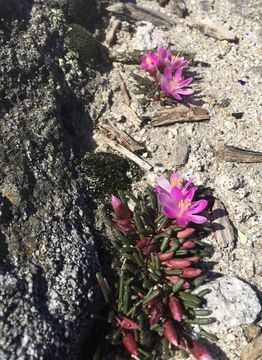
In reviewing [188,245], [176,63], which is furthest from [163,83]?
[188,245]

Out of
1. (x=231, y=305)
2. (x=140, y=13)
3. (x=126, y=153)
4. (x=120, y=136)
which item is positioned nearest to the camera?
(x=231, y=305)

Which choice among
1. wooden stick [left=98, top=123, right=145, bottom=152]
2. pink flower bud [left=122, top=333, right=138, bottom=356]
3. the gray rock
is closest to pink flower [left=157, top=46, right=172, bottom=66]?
wooden stick [left=98, top=123, right=145, bottom=152]

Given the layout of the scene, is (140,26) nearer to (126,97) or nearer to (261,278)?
(126,97)

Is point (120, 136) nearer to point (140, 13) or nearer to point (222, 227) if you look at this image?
point (222, 227)

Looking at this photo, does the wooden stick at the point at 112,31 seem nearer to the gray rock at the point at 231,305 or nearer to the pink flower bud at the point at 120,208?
the pink flower bud at the point at 120,208

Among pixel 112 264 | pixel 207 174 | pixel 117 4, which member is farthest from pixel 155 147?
pixel 117 4

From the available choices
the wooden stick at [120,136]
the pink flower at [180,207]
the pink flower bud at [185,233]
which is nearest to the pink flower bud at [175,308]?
the pink flower bud at [185,233]
